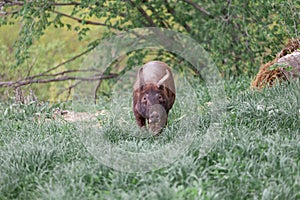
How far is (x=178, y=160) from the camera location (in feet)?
15.7

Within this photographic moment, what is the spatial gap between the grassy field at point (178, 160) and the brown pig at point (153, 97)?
0.14 metres

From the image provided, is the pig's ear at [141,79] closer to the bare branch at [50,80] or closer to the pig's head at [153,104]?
the pig's head at [153,104]

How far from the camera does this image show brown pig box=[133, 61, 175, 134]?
5758 millimetres

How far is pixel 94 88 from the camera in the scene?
10.7m

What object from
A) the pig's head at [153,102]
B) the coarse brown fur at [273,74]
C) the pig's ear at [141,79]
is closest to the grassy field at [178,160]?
the pig's head at [153,102]

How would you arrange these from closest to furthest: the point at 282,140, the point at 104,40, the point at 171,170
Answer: the point at 171,170, the point at 282,140, the point at 104,40

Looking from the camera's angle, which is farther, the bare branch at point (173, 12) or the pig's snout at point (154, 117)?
the bare branch at point (173, 12)

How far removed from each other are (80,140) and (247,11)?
540 cm

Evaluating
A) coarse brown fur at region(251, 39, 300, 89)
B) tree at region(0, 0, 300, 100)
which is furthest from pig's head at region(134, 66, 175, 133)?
tree at region(0, 0, 300, 100)

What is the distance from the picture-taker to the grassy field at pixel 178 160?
4.36 meters

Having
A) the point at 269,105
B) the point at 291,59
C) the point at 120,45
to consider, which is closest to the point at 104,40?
the point at 120,45

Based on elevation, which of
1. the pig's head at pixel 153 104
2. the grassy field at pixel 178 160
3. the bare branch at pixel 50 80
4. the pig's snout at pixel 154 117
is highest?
the bare branch at pixel 50 80

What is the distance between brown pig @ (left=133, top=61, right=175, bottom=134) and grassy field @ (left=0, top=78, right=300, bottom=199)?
0.14 meters

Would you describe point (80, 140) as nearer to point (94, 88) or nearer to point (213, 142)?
point (213, 142)
